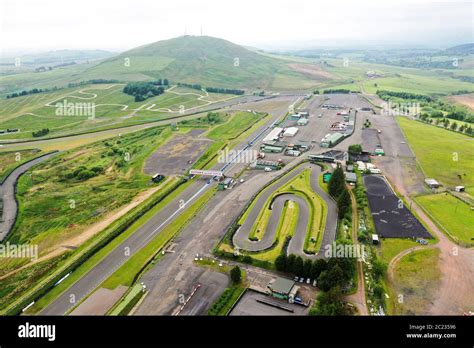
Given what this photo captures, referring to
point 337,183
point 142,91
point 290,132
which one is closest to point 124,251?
point 337,183

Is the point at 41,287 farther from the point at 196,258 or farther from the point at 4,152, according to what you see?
the point at 4,152

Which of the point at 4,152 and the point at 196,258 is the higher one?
the point at 4,152

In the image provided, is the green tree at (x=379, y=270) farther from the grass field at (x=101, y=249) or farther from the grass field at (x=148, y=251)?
the grass field at (x=101, y=249)

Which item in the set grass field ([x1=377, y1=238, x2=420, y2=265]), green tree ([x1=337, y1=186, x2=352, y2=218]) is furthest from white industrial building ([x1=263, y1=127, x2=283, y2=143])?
grass field ([x1=377, y1=238, x2=420, y2=265])

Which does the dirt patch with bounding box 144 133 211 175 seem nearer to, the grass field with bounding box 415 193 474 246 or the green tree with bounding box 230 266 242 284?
the green tree with bounding box 230 266 242 284

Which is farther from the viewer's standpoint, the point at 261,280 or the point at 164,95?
the point at 164,95

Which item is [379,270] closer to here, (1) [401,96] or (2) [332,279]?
(2) [332,279]

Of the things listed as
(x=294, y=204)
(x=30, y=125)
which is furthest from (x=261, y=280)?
(x=30, y=125)
